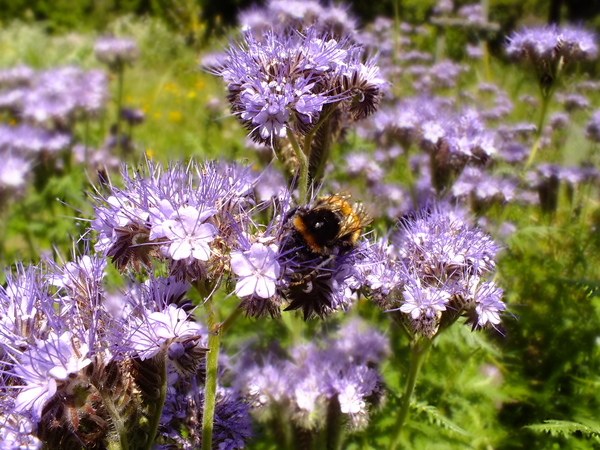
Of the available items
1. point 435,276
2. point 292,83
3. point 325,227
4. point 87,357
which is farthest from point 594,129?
point 87,357

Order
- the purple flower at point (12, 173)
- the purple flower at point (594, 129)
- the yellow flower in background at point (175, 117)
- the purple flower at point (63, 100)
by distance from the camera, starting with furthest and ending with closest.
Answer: the yellow flower in background at point (175, 117) < the purple flower at point (63, 100) < the purple flower at point (594, 129) < the purple flower at point (12, 173)

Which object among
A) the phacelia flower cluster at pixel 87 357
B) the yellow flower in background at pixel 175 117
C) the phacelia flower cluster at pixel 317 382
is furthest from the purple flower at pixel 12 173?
the yellow flower in background at pixel 175 117

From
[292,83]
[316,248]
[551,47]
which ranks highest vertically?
[292,83]

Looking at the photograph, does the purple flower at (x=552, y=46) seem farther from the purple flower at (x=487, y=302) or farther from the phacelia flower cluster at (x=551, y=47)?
the purple flower at (x=487, y=302)

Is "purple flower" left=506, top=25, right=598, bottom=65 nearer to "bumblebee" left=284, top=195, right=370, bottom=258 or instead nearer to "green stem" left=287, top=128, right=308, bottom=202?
Answer: "green stem" left=287, top=128, right=308, bottom=202

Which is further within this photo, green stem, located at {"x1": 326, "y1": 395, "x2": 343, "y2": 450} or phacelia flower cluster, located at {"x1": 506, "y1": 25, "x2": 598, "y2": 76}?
phacelia flower cluster, located at {"x1": 506, "y1": 25, "x2": 598, "y2": 76}

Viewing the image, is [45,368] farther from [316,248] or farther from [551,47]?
[551,47]

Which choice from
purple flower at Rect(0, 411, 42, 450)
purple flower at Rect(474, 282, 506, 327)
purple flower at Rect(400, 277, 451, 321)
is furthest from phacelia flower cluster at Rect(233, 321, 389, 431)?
purple flower at Rect(0, 411, 42, 450)

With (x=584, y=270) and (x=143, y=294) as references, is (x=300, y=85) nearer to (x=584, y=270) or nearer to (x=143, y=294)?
(x=143, y=294)
